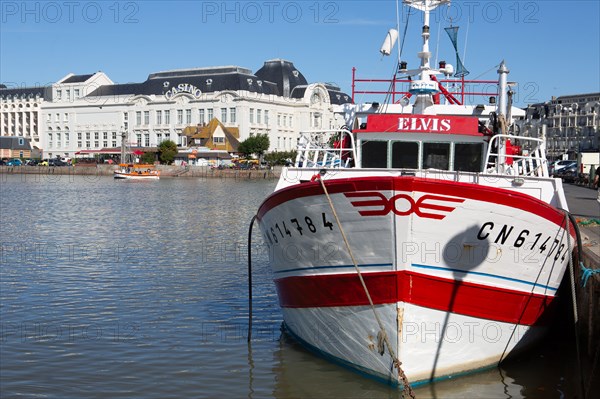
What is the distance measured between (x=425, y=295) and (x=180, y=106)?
13828cm

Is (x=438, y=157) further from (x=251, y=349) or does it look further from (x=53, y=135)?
(x=53, y=135)

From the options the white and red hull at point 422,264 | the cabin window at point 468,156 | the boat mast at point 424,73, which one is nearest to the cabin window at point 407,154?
the cabin window at point 468,156

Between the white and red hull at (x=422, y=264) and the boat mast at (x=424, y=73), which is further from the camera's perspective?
the boat mast at (x=424, y=73)

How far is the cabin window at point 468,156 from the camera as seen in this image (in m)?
13.6

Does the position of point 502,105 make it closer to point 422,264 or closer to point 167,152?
point 422,264

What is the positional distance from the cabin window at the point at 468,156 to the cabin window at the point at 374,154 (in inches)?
50.6

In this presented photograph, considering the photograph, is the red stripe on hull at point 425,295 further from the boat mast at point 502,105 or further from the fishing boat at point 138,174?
the fishing boat at point 138,174

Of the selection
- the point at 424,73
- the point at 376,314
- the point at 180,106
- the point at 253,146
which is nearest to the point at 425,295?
the point at 376,314

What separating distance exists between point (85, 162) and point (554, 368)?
129240 mm

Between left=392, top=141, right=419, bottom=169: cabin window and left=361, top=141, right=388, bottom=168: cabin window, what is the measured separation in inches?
9.2

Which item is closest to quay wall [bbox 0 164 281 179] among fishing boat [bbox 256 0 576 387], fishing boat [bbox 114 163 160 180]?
fishing boat [bbox 114 163 160 180]

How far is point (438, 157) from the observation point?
13.6 m

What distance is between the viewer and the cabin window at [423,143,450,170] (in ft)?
44.6

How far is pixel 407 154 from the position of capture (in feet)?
44.8
